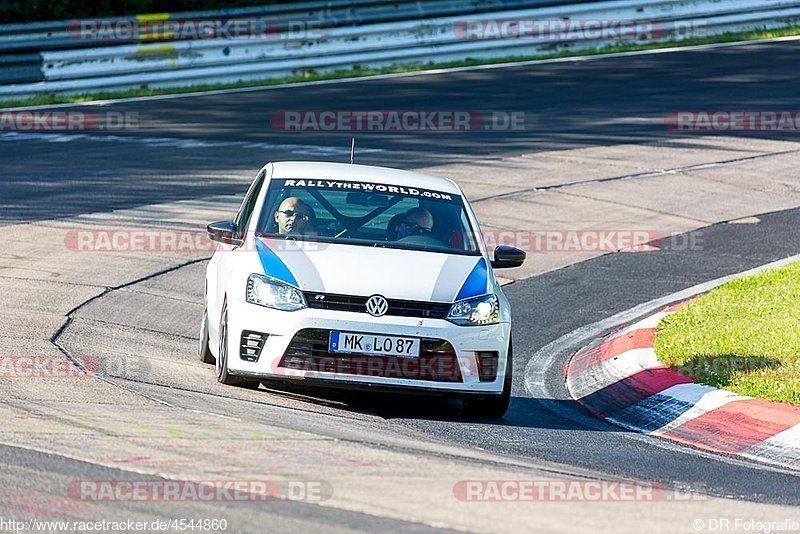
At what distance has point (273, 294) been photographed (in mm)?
8125

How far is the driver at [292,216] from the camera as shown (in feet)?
29.5

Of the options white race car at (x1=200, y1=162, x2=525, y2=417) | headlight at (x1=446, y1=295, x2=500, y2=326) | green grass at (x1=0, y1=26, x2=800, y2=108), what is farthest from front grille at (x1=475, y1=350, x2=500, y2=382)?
green grass at (x1=0, y1=26, x2=800, y2=108)

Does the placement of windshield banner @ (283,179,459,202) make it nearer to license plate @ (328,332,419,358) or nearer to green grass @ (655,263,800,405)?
license plate @ (328,332,419,358)

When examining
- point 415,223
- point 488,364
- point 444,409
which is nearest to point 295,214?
point 415,223

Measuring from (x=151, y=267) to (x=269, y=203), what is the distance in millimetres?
3471

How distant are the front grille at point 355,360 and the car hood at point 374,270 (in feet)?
0.96

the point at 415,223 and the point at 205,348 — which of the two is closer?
the point at 415,223

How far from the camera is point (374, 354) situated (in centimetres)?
789

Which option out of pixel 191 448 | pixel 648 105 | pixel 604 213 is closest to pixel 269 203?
pixel 191 448

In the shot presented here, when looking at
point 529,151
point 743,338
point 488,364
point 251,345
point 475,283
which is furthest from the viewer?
point 529,151

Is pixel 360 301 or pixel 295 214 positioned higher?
pixel 295 214

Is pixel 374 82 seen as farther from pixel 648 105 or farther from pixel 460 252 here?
pixel 460 252

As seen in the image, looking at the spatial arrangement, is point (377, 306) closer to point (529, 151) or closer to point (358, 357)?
point (358, 357)

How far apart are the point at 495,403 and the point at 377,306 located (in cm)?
100
